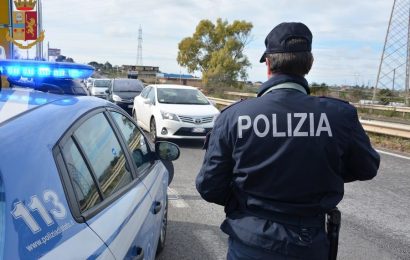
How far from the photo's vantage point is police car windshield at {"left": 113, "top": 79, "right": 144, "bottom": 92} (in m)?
19.5

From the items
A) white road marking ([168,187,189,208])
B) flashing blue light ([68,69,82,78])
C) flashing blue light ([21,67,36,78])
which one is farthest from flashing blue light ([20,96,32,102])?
white road marking ([168,187,189,208])

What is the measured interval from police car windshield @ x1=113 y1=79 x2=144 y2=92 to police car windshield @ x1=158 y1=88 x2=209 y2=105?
6637 mm

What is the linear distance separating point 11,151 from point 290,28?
1.36 metres

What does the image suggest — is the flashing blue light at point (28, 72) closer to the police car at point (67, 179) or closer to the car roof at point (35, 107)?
the police car at point (67, 179)

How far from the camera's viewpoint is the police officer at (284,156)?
2158mm

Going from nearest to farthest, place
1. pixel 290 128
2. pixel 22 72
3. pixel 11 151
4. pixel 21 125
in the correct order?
pixel 11 151
pixel 21 125
pixel 290 128
pixel 22 72

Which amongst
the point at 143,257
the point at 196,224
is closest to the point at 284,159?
the point at 143,257

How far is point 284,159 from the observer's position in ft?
7.09

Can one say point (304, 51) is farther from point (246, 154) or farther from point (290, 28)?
point (246, 154)

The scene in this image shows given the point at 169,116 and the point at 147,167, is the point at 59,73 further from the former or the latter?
the point at 169,116

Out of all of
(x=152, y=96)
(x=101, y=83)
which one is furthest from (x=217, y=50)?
(x=152, y=96)

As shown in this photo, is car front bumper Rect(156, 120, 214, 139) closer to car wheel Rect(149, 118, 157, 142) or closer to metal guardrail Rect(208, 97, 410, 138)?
car wheel Rect(149, 118, 157, 142)

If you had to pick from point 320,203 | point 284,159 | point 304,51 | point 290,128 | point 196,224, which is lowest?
point 196,224

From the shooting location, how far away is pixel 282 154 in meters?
2.16
